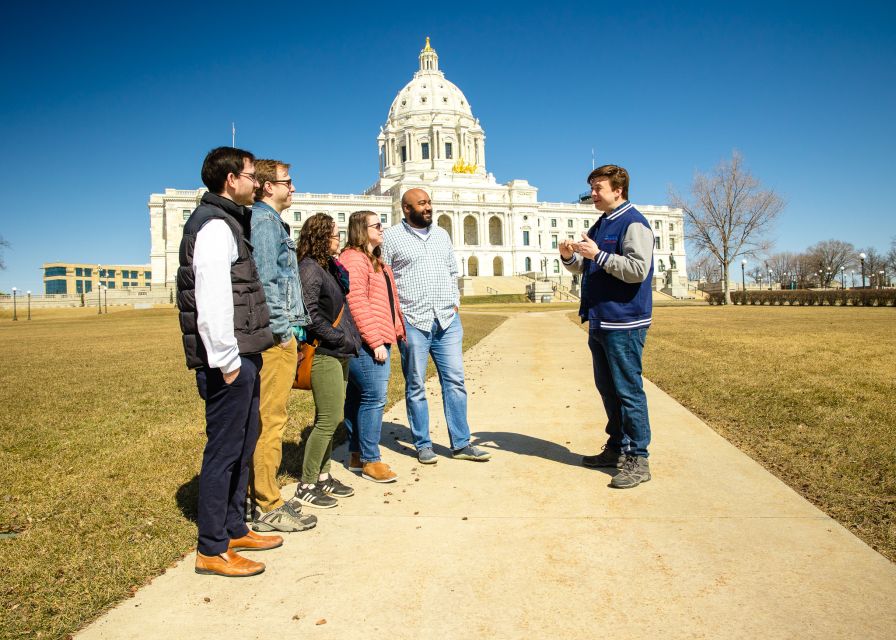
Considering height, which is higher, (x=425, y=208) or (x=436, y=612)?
(x=425, y=208)

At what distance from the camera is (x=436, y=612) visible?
112 inches

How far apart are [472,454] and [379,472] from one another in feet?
3.24

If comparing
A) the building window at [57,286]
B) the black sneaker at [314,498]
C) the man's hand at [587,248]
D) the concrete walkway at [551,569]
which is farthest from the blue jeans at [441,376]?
the building window at [57,286]

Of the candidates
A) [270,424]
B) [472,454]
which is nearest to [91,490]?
[270,424]

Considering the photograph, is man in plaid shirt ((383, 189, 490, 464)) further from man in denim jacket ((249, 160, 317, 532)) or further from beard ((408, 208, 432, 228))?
man in denim jacket ((249, 160, 317, 532))

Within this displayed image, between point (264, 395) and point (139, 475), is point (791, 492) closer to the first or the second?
point (264, 395)

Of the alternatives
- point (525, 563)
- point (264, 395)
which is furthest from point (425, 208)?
point (525, 563)

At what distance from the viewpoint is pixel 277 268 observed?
4.14m

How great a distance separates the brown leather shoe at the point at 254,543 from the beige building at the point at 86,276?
6650 inches

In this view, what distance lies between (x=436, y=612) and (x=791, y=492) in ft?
9.82

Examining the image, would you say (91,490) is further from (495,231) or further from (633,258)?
(495,231)

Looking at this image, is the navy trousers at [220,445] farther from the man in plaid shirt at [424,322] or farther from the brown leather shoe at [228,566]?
the man in plaid shirt at [424,322]

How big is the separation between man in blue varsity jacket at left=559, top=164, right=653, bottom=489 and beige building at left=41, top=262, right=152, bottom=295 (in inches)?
6646

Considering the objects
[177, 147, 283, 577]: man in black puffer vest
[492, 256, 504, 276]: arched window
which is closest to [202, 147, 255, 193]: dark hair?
[177, 147, 283, 577]: man in black puffer vest
